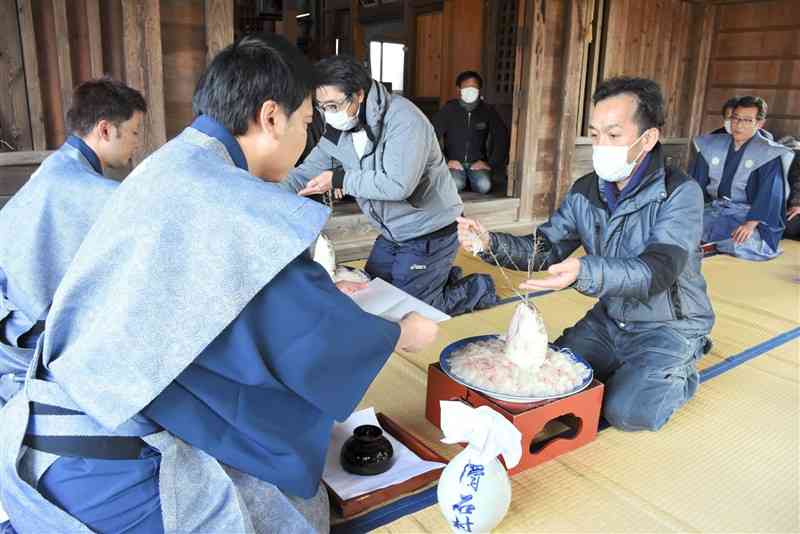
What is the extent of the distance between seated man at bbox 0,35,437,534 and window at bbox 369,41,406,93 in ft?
23.2

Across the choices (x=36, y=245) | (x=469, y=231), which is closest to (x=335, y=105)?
(x=469, y=231)

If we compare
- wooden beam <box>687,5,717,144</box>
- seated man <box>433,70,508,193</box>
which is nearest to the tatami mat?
seated man <box>433,70,508,193</box>

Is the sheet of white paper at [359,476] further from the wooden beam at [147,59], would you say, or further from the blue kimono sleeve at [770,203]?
the blue kimono sleeve at [770,203]

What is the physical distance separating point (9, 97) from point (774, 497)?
395 cm

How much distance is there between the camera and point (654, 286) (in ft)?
6.32

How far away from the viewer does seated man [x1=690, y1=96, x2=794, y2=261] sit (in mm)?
4566

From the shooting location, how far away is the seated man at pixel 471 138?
5895 mm

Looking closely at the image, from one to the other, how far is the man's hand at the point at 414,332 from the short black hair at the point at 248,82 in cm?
54

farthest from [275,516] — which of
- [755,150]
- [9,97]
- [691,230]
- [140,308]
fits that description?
[755,150]

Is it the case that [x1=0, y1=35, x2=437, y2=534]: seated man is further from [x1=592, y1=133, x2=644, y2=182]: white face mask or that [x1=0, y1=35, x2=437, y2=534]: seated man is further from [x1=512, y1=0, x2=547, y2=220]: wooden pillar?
[x1=512, y1=0, x2=547, y2=220]: wooden pillar

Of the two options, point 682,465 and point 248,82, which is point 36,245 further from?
point 682,465

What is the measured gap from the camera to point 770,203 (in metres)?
4.61

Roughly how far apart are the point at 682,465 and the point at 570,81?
13.8ft

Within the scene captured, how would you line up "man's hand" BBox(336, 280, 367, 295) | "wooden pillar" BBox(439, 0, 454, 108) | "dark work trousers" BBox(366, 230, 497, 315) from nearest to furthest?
"man's hand" BBox(336, 280, 367, 295) → "dark work trousers" BBox(366, 230, 497, 315) → "wooden pillar" BBox(439, 0, 454, 108)
